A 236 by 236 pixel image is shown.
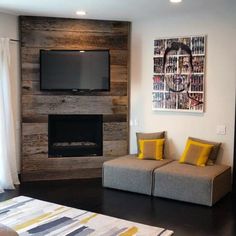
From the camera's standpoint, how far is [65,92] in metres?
5.77

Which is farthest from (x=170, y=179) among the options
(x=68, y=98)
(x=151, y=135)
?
(x=68, y=98)

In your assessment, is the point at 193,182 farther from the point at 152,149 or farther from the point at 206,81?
the point at 206,81

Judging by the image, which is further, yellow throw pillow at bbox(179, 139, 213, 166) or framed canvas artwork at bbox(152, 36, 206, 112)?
framed canvas artwork at bbox(152, 36, 206, 112)

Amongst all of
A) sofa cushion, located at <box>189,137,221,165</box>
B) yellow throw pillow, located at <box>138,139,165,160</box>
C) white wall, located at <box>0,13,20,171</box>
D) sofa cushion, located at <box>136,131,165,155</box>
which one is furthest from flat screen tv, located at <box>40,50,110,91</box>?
sofa cushion, located at <box>189,137,221,165</box>

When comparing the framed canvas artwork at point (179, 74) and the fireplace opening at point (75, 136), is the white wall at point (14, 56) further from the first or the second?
the framed canvas artwork at point (179, 74)

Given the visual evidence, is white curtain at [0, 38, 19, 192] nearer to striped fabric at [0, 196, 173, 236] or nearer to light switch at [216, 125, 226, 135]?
striped fabric at [0, 196, 173, 236]

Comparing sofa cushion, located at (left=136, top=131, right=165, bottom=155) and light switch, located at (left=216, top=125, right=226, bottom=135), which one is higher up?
light switch, located at (left=216, top=125, right=226, bottom=135)

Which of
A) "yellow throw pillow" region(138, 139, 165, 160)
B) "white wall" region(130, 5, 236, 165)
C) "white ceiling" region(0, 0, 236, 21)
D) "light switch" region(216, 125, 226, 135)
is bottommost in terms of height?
"yellow throw pillow" region(138, 139, 165, 160)

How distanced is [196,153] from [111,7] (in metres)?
2.41

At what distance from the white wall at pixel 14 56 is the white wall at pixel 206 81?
6.20 ft

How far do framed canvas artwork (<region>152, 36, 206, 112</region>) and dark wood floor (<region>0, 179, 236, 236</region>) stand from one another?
4.97ft

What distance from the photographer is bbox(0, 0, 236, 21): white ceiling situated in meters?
4.70

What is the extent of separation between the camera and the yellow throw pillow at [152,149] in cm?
554

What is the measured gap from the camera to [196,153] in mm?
5137
